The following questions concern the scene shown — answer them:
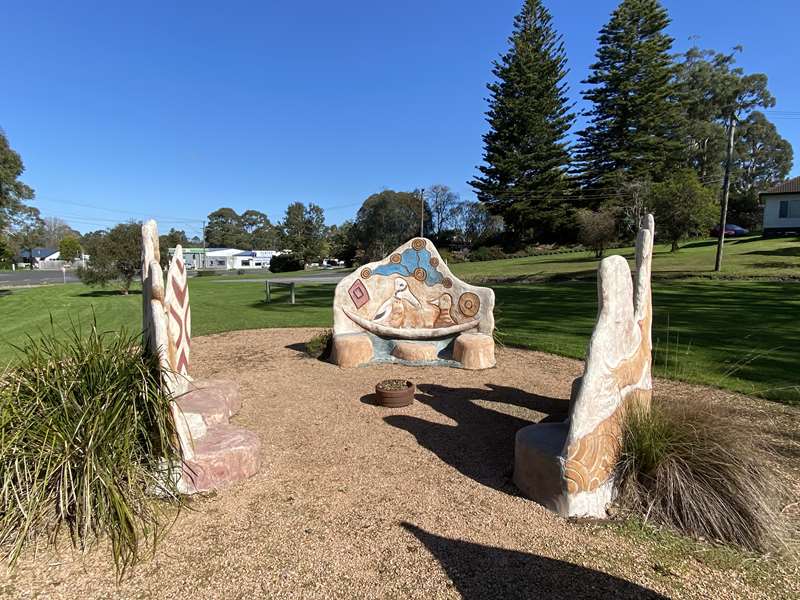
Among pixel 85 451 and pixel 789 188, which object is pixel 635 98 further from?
pixel 85 451

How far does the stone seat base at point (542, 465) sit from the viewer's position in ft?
10.9

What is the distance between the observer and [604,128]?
139 feet

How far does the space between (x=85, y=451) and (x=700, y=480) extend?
4.36 meters

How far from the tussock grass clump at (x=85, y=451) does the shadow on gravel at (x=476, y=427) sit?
246 cm

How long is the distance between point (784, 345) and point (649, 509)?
713 centimetres

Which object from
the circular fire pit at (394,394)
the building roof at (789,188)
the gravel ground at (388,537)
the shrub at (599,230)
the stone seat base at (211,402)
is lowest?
the gravel ground at (388,537)

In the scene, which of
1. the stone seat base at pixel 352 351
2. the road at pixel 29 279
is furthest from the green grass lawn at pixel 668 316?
the road at pixel 29 279

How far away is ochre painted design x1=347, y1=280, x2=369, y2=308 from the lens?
8.06 meters

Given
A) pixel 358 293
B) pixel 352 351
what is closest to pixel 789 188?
pixel 358 293

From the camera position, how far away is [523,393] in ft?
20.3

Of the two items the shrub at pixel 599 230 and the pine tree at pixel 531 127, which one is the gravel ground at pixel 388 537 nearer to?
the shrub at pixel 599 230

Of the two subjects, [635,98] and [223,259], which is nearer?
[635,98]

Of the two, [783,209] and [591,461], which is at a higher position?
[783,209]

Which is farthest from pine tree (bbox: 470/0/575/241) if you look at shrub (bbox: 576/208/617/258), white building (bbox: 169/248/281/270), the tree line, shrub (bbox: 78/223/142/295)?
white building (bbox: 169/248/281/270)
